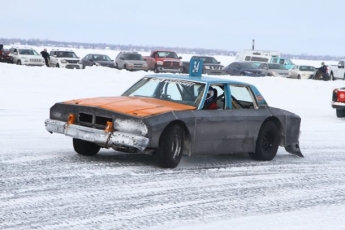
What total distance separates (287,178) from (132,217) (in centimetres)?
349

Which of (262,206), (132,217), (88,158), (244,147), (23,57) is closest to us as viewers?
(132,217)

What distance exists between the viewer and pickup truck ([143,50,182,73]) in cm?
4794

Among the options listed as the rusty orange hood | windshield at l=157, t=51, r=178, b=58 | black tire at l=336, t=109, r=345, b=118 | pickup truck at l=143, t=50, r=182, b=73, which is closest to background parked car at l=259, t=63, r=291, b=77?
windshield at l=157, t=51, r=178, b=58

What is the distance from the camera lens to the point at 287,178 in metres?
10.0

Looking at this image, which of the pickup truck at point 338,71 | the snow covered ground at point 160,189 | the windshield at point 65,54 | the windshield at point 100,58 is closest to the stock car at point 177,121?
the snow covered ground at point 160,189

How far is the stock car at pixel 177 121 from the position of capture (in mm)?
9570

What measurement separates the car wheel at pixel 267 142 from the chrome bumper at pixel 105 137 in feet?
8.54

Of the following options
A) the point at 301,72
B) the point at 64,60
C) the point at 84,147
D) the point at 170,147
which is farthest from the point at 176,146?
the point at 301,72

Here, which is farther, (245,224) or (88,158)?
(88,158)

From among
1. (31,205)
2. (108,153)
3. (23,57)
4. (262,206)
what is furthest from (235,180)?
(23,57)

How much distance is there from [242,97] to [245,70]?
1422 inches

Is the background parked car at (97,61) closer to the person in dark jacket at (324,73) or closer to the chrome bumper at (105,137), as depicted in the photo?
the person in dark jacket at (324,73)

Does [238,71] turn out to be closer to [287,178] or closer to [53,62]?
[53,62]

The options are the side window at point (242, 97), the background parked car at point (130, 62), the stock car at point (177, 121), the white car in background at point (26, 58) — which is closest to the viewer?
the stock car at point (177, 121)
